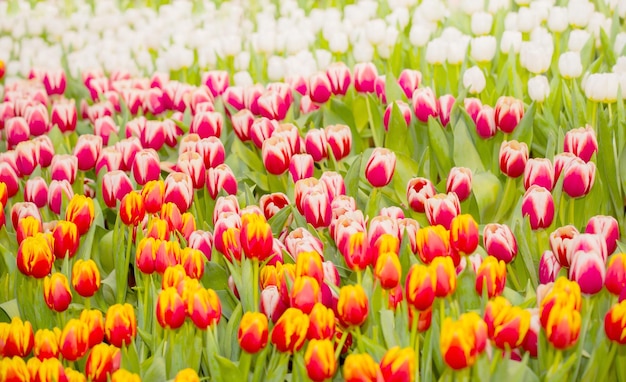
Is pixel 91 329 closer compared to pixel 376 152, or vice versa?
pixel 91 329

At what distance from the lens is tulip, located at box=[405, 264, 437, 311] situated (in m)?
1.76

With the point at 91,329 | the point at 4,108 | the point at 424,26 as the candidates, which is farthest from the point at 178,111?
the point at 91,329

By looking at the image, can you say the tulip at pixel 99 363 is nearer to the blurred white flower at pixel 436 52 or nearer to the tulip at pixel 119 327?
the tulip at pixel 119 327

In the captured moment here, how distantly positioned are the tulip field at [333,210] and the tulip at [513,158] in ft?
0.04

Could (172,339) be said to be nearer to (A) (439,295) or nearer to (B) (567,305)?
(A) (439,295)

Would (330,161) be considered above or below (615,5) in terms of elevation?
below

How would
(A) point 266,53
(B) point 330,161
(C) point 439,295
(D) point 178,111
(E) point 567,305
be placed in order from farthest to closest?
1. (A) point 266,53
2. (D) point 178,111
3. (B) point 330,161
4. (C) point 439,295
5. (E) point 567,305

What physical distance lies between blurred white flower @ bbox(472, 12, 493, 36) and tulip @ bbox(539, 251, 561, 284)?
2.15 metres

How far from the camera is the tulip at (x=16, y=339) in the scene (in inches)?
73.7

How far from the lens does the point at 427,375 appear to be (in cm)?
182

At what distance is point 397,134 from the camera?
3064mm

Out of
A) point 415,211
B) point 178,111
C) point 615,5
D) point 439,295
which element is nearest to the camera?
point 439,295

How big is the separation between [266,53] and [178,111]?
0.90m

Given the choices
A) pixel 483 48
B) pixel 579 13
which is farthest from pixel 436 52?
pixel 579 13
